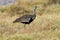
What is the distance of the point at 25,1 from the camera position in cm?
2206

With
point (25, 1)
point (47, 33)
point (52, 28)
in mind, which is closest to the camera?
point (47, 33)

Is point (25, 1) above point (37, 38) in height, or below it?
below

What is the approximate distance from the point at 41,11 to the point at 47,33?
780cm

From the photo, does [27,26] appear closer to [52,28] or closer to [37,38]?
[52,28]

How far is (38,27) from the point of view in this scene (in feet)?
37.7

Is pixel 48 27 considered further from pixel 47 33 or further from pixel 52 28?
pixel 47 33

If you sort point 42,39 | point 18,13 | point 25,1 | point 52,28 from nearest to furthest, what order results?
point 42,39 < point 52,28 < point 18,13 < point 25,1

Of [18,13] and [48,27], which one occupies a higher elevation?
[48,27]

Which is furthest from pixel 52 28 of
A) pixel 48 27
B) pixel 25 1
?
pixel 25 1

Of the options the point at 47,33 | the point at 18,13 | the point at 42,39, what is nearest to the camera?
the point at 42,39

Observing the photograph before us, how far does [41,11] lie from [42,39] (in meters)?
8.66

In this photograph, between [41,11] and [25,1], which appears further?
[25,1]

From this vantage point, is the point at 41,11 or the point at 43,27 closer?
the point at 43,27

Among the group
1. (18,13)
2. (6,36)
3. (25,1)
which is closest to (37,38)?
(6,36)
